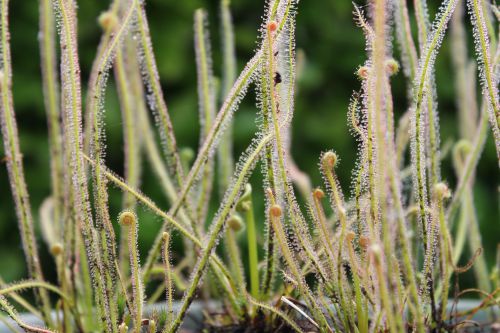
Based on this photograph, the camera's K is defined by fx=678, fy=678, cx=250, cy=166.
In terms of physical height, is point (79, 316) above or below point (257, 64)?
below

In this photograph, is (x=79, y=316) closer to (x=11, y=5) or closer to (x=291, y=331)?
(x=291, y=331)

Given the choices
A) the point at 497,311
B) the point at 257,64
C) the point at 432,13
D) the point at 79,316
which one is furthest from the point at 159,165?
the point at 432,13

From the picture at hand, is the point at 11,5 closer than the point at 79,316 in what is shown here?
No

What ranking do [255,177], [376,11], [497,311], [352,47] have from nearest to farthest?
[376,11]
[497,311]
[255,177]
[352,47]

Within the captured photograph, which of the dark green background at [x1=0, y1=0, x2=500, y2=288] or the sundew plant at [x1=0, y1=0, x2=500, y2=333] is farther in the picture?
the dark green background at [x1=0, y1=0, x2=500, y2=288]

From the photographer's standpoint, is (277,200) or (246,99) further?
(246,99)

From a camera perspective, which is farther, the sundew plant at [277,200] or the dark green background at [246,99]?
the dark green background at [246,99]

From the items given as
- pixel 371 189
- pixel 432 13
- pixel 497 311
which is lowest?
pixel 497 311

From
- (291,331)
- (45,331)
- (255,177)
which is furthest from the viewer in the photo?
(255,177)
